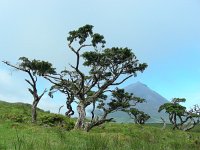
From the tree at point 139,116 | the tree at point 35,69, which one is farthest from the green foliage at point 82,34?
the tree at point 139,116

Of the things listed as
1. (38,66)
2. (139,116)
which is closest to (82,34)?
(38,66)

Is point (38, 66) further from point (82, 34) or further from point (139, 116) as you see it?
point (139, 116)

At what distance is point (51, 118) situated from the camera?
4203 centimetres

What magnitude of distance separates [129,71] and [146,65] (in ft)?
5.98

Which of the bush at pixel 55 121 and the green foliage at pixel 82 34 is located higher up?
the green foliage at pixel 82 34

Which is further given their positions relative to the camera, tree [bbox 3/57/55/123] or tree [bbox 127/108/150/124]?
tree [bbox 127/108/150/124]

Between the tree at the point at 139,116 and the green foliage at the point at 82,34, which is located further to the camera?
the tree at the point at 139,116

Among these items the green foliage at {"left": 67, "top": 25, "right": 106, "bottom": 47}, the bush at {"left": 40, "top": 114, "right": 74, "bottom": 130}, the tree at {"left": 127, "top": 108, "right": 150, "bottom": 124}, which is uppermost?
the green foliage at {"left": 67, "top": 25, "right": 106, "bottom": 47}

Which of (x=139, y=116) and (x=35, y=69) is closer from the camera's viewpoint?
(x=35, y=69)

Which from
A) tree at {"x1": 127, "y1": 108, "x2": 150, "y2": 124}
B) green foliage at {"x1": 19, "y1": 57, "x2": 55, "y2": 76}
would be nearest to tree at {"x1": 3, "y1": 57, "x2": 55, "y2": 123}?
green foliage at {"x1": 19, "y1": 57, "x2": 55, "y2": 76}

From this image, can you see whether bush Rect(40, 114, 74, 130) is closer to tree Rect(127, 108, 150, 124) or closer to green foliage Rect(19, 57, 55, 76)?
green foliage Rect(19, 57, 55, 76)

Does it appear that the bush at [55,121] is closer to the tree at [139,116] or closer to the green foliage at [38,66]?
the green foliage at [38,66]

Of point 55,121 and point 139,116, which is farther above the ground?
point 139,116

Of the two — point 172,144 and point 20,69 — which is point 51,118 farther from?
point 172,144
